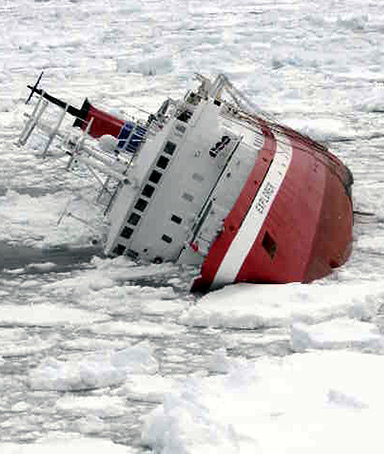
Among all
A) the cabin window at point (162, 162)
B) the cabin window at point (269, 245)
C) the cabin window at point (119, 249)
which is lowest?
the cabin window at point (119, 249)

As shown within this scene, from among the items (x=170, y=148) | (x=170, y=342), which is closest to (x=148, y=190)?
(x=170, y=148)

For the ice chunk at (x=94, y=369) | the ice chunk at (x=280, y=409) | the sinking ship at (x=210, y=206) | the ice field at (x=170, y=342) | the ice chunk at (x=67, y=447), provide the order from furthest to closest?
1. the sinking ship at (x=210, y=206)
2. the ice chunk at (x=94, y=369)
3. the ice field at (x=170, y=342)
4. the ice chunk at (x=67, y=447)
5. the ice chunk at (x=280, y=409)

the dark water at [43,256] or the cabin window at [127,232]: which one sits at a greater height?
the cabin window at [127,232]

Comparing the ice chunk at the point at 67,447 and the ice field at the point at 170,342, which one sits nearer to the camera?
the ice chunk at the point at 67,447

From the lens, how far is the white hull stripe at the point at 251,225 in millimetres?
10023

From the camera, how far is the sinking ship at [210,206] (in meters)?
10.3

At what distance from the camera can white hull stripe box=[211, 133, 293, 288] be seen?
10023 millimetres

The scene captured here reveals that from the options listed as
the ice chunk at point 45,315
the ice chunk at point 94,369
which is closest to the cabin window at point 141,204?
the ice chunk at point 45,315

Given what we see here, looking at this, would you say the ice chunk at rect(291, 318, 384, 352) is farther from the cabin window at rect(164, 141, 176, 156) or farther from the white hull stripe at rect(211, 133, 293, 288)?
the cabin window at rect(164, 141, 176, 156)

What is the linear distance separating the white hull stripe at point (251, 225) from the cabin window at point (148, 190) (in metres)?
1.29

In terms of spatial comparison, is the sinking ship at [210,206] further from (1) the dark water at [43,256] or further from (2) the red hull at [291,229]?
(1) the dark water at [43,256]

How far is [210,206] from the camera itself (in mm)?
10781

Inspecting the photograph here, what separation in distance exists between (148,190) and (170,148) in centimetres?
63

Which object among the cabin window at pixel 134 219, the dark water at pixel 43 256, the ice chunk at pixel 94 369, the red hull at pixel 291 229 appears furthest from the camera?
the dark water at pixel 43 256
